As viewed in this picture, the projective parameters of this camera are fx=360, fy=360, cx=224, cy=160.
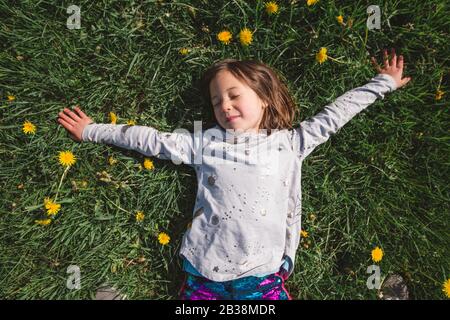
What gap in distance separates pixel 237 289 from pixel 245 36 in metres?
1.68

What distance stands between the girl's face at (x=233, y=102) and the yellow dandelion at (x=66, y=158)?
1076 millimetres

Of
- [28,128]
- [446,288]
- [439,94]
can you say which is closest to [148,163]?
[28,128]

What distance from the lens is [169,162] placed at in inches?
101

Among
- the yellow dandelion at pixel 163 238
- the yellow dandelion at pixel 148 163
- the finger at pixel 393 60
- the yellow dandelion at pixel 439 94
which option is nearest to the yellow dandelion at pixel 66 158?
the yellow dandelion at pixel 148 163

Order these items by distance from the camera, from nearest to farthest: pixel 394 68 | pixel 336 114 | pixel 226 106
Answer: pixel 226 106, pixel 336 114, pixel 394 68

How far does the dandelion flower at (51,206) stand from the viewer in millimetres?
2455

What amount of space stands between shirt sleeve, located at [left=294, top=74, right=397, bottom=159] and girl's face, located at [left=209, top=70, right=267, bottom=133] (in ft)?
1.17

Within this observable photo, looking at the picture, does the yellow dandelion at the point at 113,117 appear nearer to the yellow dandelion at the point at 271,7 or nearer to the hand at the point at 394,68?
the yellow dandelion at the point at 271,7

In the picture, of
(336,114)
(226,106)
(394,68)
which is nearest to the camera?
(226,106)

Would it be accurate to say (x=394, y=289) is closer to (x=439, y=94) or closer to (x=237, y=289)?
(x=237, y=289)

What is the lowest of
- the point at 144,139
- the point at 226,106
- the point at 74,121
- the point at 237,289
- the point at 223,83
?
the point at 237,289

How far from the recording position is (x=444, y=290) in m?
2.44
